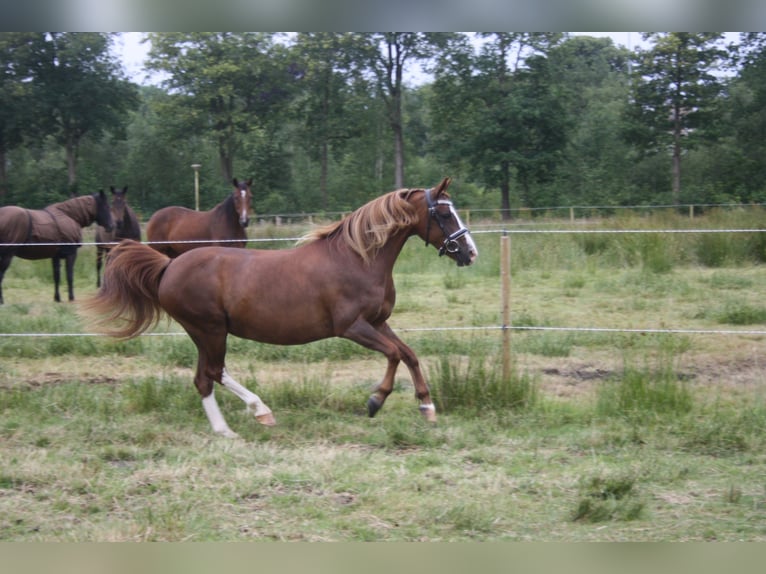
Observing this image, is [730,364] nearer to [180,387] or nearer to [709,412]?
[709,412]

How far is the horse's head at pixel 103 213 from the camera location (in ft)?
46.4

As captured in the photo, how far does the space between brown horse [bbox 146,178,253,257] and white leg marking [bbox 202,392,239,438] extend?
5530 millimetres

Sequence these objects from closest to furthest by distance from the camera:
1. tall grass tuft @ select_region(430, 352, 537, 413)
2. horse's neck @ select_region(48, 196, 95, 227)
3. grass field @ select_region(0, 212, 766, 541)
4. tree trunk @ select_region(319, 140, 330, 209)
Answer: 1. grass field @ select_region(0, 212, 766, 541)
2. tall grass tuft @ select_region(430, 352, 537, 413)
3. horse's neck @ select_region(48, 196, 95, 227)
4. tree trunk @ select_region(319, 140, 330, 209)

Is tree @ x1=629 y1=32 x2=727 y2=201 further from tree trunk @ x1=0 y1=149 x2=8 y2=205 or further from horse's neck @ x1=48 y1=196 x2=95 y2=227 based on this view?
tree trunk @ x1=0 y1=149 x2=8 y2=205

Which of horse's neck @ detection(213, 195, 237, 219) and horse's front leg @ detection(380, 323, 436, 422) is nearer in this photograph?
horse's front leg @ detection(380, 323, 436, 422)

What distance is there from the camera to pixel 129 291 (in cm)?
626

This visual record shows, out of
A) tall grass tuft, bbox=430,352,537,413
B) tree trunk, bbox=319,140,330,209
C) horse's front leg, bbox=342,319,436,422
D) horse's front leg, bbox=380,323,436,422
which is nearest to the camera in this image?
horse's front leg, bbox=342,319,436,422

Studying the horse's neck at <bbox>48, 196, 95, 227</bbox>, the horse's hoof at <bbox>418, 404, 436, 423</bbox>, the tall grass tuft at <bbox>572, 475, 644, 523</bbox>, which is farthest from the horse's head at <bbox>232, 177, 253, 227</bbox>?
the tall grass tuft at <bbox>572, 475, 644, 523</bbox>

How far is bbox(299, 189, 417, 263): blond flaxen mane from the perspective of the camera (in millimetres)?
6137

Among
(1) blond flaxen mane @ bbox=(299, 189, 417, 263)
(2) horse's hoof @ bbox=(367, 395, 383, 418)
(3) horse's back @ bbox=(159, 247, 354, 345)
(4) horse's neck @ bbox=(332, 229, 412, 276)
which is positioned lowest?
(2) horse's hoof @ bbox=(367, 395, 383, 418)

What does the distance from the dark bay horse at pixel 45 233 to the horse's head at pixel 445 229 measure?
7.63 metres

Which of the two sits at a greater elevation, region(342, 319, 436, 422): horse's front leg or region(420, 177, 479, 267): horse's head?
region(420, 177, 479, 267): horse's head

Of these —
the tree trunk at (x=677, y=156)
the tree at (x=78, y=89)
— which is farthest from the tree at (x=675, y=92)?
the tree at (x=78, y=89)

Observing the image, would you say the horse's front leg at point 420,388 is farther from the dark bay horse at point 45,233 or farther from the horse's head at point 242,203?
the dark bay horse at point 45,233
